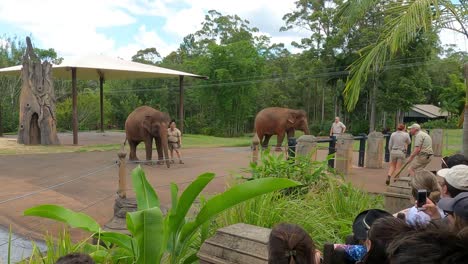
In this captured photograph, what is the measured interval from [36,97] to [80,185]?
958 cm

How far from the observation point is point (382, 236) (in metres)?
2.11

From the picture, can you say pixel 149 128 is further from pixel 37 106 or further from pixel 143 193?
pixel 143 193

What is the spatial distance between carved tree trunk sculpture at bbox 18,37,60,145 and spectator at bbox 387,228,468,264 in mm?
18271

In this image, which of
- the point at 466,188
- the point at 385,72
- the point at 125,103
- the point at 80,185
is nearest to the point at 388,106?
the point at 385,72

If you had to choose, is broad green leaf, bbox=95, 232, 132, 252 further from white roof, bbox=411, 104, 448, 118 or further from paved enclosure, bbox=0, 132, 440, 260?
white roof, bbox=411, 104, 448, 118

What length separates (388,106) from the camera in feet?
105

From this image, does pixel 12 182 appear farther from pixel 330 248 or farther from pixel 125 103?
pixel 125 103

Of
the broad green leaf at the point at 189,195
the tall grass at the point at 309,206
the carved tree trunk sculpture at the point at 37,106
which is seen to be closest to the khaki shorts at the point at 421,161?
the tall grass at the point at 309,206

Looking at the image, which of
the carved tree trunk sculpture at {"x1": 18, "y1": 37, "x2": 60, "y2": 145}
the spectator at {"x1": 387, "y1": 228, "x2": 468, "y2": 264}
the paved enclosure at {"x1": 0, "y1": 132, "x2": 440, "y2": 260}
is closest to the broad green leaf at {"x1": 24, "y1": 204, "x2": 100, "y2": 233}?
the spectator at {"x1": 387, "y1": 228, "x2": 468, "y2": 264}

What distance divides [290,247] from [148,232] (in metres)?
0.80

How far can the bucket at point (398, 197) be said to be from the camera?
17.2 feet

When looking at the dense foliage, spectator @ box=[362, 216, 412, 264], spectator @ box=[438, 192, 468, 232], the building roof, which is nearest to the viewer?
spectator @ box=[362, 216, 412, 264]

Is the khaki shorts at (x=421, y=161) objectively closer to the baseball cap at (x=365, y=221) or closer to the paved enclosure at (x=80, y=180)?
the paved enclosure at (x=80, y=180)

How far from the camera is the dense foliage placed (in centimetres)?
3158
